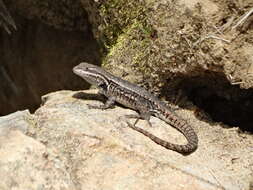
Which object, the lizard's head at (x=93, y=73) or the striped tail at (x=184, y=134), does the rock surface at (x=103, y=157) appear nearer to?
the striped tail at (x=184, y=134)

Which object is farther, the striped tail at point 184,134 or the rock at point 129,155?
the striped tail at point 184,134

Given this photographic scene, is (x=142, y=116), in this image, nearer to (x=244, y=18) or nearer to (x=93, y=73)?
(x=93, y=73)

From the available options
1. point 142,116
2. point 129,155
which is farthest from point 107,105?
point 129,155

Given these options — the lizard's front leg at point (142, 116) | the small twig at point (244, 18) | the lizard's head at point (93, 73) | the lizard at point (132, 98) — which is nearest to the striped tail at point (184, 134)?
the lizard at point (132, 98)

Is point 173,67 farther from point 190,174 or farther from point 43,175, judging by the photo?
point 43,175

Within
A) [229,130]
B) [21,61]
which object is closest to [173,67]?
[229,130]

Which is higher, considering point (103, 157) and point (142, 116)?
point (103, 157)

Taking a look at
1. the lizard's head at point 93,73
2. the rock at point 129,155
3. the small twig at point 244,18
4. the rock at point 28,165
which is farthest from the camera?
the lizard's head at point 93,73

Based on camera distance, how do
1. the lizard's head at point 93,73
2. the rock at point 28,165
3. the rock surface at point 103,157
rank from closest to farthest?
the rock at point 28,165, the rock surface at point 103,157, the lizard's head at point 93,73

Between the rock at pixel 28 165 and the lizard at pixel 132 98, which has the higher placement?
the rock at pixel 28 165
